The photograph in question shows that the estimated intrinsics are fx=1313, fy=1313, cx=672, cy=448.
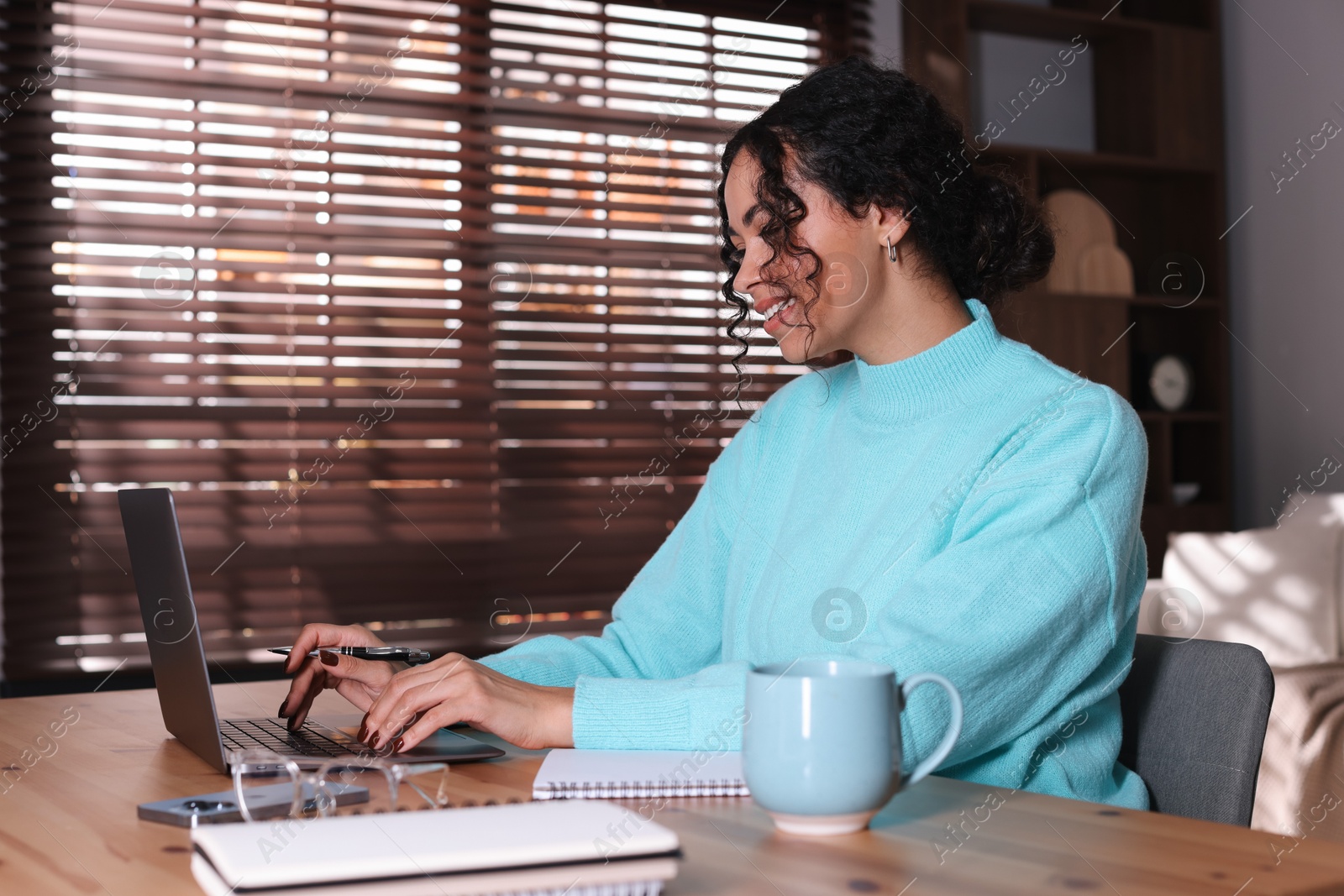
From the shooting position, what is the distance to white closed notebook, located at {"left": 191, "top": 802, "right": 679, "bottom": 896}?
57cm

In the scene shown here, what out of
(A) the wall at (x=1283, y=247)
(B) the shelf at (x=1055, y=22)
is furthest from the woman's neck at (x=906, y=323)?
(A) the wall at (x=1283, y=247)

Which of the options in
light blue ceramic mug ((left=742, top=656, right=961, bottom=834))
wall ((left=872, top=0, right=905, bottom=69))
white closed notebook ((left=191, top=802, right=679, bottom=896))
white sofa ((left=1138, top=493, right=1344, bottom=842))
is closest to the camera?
white closed notebook ((left=191, top=802, right=679, bottom=896))

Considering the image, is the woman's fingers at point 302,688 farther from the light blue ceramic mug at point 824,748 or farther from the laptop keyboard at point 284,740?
the light blue ceramic mug at point 824,748

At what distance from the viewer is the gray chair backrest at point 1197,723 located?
3.35 feet

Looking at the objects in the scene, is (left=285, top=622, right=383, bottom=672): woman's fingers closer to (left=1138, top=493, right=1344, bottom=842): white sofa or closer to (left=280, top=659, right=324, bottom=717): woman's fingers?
(left=280, top=659, right=324, bottom=717): woman's fingers

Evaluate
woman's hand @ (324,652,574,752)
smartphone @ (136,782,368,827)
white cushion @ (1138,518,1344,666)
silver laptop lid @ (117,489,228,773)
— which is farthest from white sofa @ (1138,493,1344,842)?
smartphone @ (136,782,368,827)

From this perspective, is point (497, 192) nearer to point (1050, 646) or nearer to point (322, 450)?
point (322, 450)

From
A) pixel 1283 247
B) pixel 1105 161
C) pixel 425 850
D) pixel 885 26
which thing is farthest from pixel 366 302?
pixel 1283 247

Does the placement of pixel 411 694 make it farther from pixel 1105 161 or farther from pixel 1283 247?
pixel 1283 247

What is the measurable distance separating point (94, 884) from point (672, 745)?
40 cm

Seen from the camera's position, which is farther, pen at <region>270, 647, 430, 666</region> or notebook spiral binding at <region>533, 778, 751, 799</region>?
pen at <region>270, 647, 430, 666</region>

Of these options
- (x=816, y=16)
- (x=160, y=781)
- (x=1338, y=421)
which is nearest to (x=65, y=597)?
(x=160, y=781)

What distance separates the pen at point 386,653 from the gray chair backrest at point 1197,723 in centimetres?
63

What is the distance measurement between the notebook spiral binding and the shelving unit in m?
2.95
